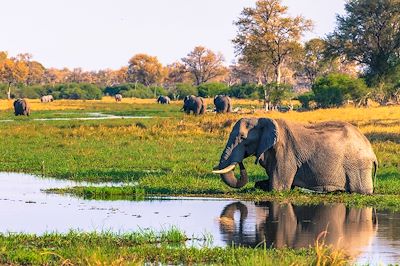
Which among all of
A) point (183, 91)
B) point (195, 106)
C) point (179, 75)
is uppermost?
point (179, 75)

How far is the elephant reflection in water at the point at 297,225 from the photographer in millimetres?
12672

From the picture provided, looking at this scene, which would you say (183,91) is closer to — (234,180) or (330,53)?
(330,53)

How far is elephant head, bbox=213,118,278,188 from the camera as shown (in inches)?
685

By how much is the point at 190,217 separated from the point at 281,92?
152 feet

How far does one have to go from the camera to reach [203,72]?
5832 inches

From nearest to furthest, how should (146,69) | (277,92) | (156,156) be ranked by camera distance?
(156,156) → (277,92) → (146,69)

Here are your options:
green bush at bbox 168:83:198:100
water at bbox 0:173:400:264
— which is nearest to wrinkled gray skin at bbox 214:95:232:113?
water at bbox 0:173:400:264

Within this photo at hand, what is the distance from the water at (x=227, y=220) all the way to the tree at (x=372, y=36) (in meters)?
41.4

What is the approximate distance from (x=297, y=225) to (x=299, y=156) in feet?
12.2

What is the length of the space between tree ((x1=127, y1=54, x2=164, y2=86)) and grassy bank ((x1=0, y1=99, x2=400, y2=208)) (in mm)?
110503

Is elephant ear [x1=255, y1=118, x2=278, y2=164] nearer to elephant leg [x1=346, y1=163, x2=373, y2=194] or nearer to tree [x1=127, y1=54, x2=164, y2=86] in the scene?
elephant leg [x1=346, y1=163, x2=373, y2=194]

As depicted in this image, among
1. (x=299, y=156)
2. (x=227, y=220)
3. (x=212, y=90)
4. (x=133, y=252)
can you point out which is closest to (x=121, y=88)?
(x=212, y=90)

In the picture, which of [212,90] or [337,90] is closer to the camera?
[337,90]

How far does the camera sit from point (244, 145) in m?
17.6
